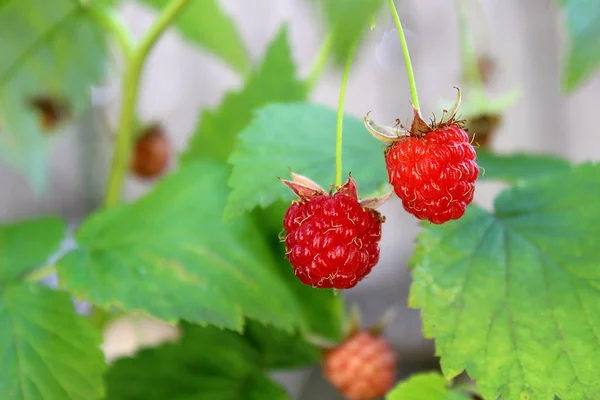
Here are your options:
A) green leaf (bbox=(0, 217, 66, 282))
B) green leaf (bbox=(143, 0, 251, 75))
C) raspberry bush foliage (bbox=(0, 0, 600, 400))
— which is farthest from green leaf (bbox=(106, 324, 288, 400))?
green leaf (bbox=(143, 0, 251, 75))

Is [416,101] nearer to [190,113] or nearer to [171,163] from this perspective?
[171,163]

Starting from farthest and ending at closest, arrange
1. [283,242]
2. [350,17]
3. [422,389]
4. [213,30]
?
1. [213,30]
2. [283,242]
3. [422,389]
4. [350,17]

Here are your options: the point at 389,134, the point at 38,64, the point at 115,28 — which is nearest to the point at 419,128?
the point at 389,134

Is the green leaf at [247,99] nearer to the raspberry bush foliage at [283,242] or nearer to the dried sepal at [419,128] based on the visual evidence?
the raspberry bush foliage at [283,242]

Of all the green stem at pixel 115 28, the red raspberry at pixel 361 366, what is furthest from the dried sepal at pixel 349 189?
the green stem at pixel 115 28

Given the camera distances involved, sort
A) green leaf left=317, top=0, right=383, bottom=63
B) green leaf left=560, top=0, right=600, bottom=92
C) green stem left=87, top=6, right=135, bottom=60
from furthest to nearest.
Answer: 1. green stem left=87, top=6, right=135, bottom=60
2. green leaf left=560, top=0, right=600, bottom=92
3. green leaf left=317, top=0, right=383, bottom=63

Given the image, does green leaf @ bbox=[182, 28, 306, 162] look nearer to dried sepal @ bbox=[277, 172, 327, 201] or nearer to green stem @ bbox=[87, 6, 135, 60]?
green stem @ bbox=[87, 6, 135, 60]

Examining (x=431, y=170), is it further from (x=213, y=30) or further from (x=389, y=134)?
(x=213, y=30)
